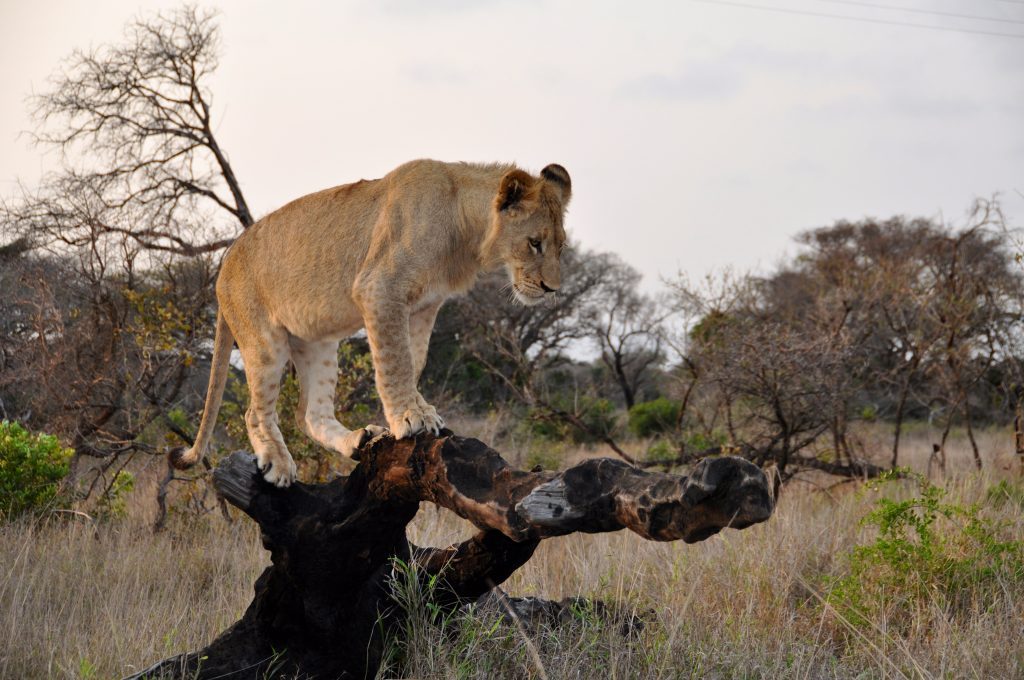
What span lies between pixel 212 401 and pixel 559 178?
245 cm

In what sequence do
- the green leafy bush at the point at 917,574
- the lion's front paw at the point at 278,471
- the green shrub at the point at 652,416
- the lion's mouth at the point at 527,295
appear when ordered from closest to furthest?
the lion's mouth at the point at 527,295, the lion's front paw at the point at 278,471, the green leafy bush at the point at 917,574, the green shrub at the point at 652,416

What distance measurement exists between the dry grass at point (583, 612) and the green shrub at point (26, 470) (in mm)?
236

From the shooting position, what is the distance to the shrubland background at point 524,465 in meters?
5.16

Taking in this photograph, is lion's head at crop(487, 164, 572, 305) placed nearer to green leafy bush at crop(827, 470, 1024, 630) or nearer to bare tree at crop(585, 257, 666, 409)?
green leafy bush at crop(827, 470, 1024, 630)

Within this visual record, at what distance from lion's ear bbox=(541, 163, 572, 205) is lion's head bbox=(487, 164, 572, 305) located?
0.07m

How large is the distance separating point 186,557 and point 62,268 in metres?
4.37

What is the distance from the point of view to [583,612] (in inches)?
186

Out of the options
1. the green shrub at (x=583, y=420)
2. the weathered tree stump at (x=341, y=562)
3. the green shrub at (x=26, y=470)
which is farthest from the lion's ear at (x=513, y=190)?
the green shrub at (x=583, y=420)

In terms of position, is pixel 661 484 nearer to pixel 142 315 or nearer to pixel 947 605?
pixel 947 605

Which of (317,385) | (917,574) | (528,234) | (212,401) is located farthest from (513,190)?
(917,574)

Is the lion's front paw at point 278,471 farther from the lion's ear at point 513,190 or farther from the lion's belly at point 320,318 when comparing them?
the lion's ear at point 513,190

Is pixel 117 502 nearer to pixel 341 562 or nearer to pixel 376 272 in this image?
pixel 341 562

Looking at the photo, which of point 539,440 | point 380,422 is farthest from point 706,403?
point 380,422

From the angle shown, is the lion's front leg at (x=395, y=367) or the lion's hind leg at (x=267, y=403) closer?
the lion's front leg at (x=395, y=367)
